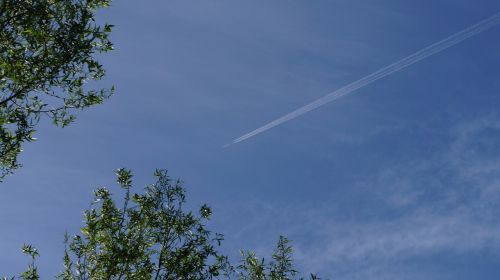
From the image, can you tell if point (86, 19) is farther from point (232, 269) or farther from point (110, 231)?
point (232, 269)

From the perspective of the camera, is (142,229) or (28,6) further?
(142,229)

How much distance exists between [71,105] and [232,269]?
34.1ft

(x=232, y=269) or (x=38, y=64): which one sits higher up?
(x=38, y=64)

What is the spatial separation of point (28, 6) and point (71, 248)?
10143 mm

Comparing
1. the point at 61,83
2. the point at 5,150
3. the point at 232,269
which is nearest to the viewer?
the point at 5,150

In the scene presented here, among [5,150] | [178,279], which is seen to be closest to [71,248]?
[178,279]

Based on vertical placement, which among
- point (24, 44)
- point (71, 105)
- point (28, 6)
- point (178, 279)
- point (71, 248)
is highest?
point (28, 6)

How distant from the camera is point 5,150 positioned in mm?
19453

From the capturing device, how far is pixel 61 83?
20.8 m

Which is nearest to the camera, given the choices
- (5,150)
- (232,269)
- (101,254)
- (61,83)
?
(5,150)

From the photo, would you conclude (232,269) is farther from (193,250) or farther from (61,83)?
(61,83)

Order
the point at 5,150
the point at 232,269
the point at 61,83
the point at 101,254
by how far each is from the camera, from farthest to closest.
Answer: the point at 232,269
the point at 101,254
the point at 61,83
the point at 5,150

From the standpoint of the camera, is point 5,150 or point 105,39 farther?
point 105,39

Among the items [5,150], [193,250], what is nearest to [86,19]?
[5,150]
